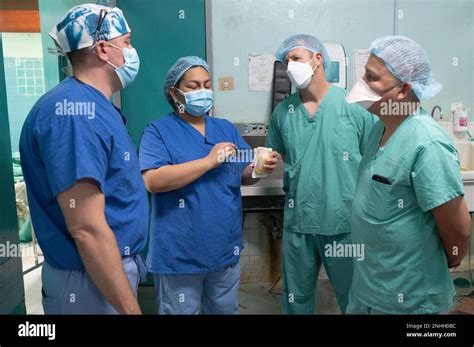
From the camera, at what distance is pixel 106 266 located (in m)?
0.65

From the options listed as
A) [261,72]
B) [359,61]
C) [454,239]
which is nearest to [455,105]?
[359,61]

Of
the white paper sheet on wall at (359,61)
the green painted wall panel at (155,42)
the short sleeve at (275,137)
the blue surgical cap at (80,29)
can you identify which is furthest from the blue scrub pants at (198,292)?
the white paper sheet on wall at (359,61)

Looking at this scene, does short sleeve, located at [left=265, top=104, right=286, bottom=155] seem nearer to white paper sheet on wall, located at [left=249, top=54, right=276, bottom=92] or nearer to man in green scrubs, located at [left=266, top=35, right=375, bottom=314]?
man in green scrubs, located at [left=266, top=35, right=375, bottom=314]

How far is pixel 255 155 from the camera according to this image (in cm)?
118

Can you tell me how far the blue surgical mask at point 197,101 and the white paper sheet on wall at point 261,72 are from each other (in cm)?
93

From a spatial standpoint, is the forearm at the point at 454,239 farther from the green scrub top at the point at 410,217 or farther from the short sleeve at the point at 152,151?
the short sleeve at the point at 152,151

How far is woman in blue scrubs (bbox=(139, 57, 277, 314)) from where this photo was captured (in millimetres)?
1075

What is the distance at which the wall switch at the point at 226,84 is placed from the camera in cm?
200

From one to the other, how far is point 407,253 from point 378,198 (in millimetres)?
132

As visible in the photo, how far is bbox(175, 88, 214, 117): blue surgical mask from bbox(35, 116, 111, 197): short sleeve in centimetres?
49

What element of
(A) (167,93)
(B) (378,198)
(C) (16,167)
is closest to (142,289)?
(C) (16,167)

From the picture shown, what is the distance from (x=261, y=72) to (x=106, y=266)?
1.56 metres

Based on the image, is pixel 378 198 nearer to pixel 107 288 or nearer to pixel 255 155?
pixel 255 155

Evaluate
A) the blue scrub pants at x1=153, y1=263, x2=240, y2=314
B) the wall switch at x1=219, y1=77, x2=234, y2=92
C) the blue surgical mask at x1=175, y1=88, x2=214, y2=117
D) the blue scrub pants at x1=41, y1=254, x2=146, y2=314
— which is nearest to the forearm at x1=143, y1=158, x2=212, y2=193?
the blue surgical mask at x1=175, y1=88, x2=214, y2=117
